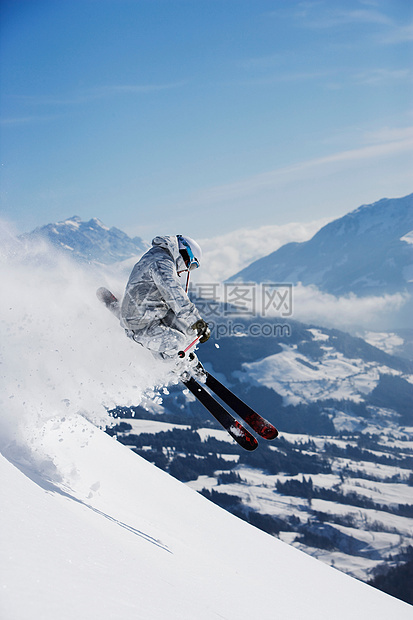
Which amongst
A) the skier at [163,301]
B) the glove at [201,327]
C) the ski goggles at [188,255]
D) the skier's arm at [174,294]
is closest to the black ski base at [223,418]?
the skier at [163,301]

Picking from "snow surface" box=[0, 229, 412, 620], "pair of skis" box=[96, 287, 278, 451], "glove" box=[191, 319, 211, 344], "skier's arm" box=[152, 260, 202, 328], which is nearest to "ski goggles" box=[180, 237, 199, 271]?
"skier's arm" box=[152, 260, 202, 328]

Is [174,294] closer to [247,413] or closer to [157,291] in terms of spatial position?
[157,291]

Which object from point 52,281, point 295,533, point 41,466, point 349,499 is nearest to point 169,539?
point 41,466

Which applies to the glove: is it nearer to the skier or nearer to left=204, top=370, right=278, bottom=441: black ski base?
the skier

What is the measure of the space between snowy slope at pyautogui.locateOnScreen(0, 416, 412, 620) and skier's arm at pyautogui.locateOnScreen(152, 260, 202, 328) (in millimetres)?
3178

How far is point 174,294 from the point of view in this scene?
7984 millimetres

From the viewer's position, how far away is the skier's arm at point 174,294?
7977 mm

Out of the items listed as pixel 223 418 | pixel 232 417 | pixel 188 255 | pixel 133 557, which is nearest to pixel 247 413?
pixel 232 417

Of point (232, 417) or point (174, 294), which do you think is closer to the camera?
point (174, 294)

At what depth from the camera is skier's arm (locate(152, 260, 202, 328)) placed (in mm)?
7977

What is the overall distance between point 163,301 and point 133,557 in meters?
4.61

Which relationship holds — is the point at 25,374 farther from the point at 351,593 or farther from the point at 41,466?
the point at 351,593

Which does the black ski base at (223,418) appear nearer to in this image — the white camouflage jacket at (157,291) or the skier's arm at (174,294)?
Result: the white camouflage jacket at (157,291)

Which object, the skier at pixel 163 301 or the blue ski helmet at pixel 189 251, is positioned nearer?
the skier at pixel 163 301
